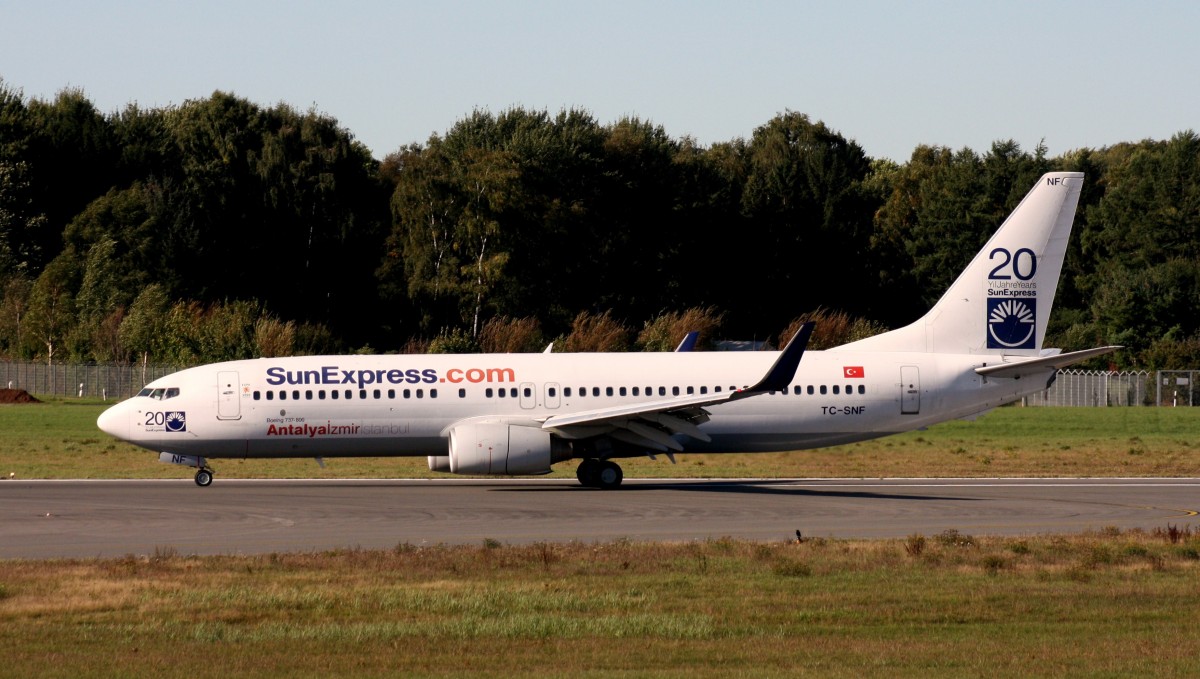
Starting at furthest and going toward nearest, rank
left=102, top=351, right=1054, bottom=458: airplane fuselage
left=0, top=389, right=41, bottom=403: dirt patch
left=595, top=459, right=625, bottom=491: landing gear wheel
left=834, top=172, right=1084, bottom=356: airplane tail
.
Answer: left=0, top=389, right=41, bottom=403: dirt patch < left=834, top=172, right=1084, bottom=356: airplane tail < left=102, top=351, right=1054, bottom=458: airplane fuselage < left=595, top=459, right=625, bottom=491: landing gear wheel

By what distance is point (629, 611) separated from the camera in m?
17.2

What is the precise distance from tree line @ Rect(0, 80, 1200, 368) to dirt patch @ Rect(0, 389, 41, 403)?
541cm

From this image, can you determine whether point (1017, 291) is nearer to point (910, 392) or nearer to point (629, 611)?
point (910, 392)

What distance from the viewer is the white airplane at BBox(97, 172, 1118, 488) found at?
3509cm

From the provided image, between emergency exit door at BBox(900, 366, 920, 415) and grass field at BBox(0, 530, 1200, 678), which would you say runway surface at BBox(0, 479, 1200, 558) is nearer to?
emergency exit door at BBox(900, 366, 920, 415)

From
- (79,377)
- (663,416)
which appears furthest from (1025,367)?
(79,377)

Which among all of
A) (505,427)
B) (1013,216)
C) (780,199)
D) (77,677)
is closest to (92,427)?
(505,427)

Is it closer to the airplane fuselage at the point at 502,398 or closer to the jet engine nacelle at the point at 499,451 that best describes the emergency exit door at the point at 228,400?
the airplane fuselage at the point at 502,398

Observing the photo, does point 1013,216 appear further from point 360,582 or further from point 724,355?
point 360,582

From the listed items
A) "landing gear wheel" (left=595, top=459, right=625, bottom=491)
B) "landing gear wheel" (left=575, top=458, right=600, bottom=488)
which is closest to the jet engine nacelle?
"landing gear wheel" (left=575, top=458, right=600, bottom=488)

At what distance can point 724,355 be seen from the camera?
37.0 m

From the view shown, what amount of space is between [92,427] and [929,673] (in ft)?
167

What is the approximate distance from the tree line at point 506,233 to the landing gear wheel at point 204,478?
147 feet

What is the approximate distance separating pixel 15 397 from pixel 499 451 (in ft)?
163
